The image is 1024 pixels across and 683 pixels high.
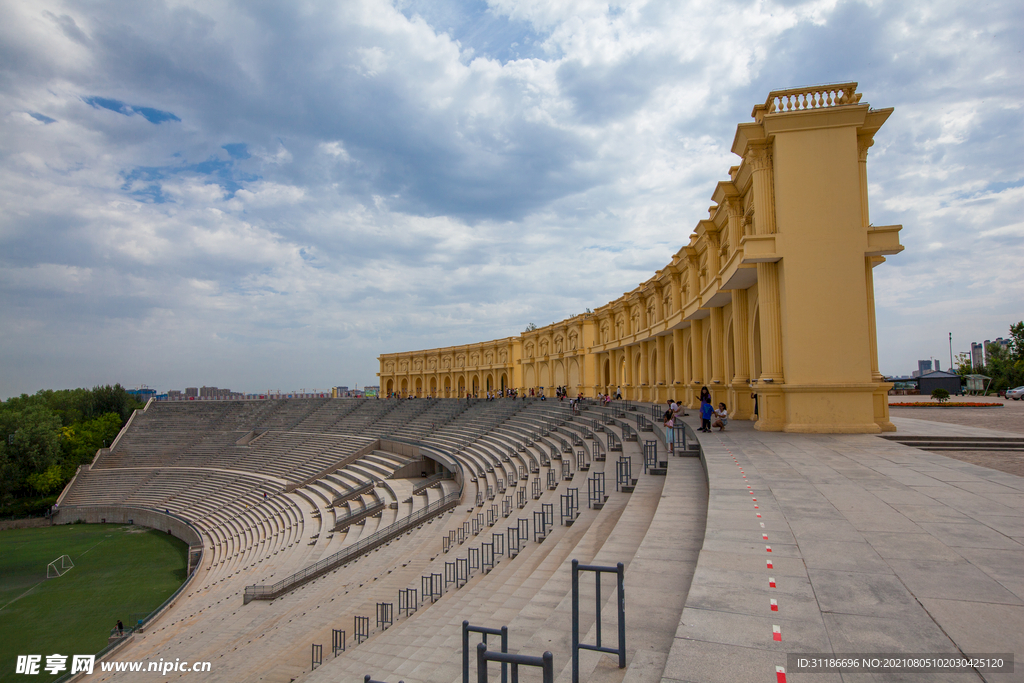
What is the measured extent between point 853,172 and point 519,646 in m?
13.8

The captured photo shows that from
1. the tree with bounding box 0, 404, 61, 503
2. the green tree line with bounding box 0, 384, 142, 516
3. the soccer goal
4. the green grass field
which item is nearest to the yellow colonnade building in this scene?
the green grass field

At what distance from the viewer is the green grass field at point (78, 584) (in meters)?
17.7

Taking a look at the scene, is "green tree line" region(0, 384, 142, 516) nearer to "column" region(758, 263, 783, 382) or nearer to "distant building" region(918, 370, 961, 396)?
"column" region(758, 263, 783, 382)

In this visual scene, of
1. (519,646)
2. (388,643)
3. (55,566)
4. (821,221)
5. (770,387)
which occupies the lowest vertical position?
(55,566)

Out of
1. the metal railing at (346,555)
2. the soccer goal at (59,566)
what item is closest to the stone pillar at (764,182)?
the metal railing at (346,555)

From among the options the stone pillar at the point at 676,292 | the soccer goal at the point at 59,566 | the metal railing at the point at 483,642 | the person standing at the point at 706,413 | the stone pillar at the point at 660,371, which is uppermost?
the stone pillar at the point at 676,292

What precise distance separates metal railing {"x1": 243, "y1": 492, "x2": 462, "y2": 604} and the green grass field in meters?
6.74

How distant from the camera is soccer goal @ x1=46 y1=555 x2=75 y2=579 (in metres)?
25.0

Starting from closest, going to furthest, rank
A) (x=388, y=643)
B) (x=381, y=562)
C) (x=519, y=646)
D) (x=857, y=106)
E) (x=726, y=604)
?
1. (x=726, y=604)
2. (x=519, y=646)
3. (x=388, y=643)
4. (x=857, y=106)
5. (x=381, y=562)

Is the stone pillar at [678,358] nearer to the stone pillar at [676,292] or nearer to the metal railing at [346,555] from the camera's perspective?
the stone pillar at [676,292]

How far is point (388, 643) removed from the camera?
859cm

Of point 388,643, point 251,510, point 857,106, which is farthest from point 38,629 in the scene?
point 857,106

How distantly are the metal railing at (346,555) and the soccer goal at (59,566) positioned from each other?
17087mm

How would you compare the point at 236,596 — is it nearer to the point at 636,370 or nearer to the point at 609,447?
the point at 609,447
